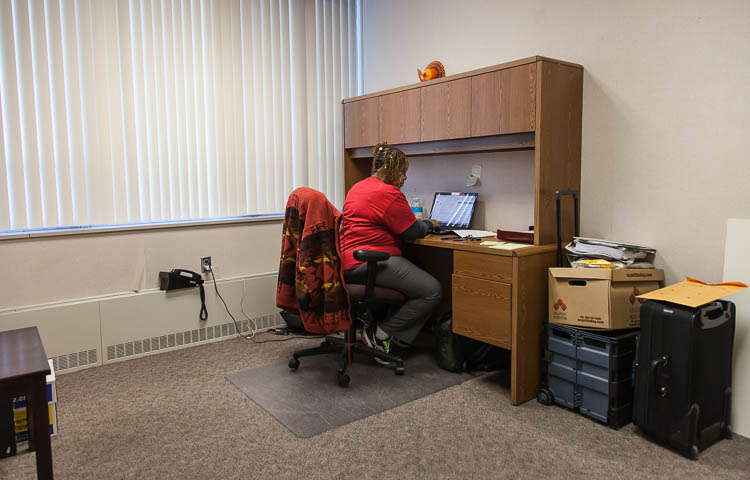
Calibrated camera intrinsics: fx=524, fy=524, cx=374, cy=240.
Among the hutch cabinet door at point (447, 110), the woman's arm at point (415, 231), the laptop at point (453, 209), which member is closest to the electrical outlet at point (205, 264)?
the woman's arm at point (415, 231)

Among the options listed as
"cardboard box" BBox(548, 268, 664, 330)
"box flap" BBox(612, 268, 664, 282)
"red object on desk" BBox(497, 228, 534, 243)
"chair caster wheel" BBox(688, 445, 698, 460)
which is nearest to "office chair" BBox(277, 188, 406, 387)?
"red object on desk" BBox(497, 228, 534, 243)

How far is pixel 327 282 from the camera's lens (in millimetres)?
2625

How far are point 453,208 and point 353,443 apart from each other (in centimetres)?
178

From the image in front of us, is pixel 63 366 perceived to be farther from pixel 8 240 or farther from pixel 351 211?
pixel 351 211

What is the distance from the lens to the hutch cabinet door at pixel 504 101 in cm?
265

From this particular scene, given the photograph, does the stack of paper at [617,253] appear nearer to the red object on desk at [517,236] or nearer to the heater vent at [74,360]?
the red object on desk at [517,236]

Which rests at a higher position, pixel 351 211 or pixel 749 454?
pixel 351 211

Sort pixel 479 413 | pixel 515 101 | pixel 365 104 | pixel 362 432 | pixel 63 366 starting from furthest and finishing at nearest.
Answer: pixel 365 104, pixel 63 366, pixel 515 101, pixel 479 413, pixel 362 432

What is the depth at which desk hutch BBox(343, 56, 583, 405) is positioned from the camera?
2.51 m

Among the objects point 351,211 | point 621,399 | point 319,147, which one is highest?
point 319,147

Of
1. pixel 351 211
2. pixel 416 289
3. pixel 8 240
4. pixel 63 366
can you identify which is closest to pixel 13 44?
pixel 8 240

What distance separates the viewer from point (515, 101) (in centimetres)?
272

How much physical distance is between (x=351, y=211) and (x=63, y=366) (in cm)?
185

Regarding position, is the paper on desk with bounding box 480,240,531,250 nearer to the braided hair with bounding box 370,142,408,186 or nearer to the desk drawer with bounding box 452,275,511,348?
the desk drawer with bounding box 452,275,511,348
